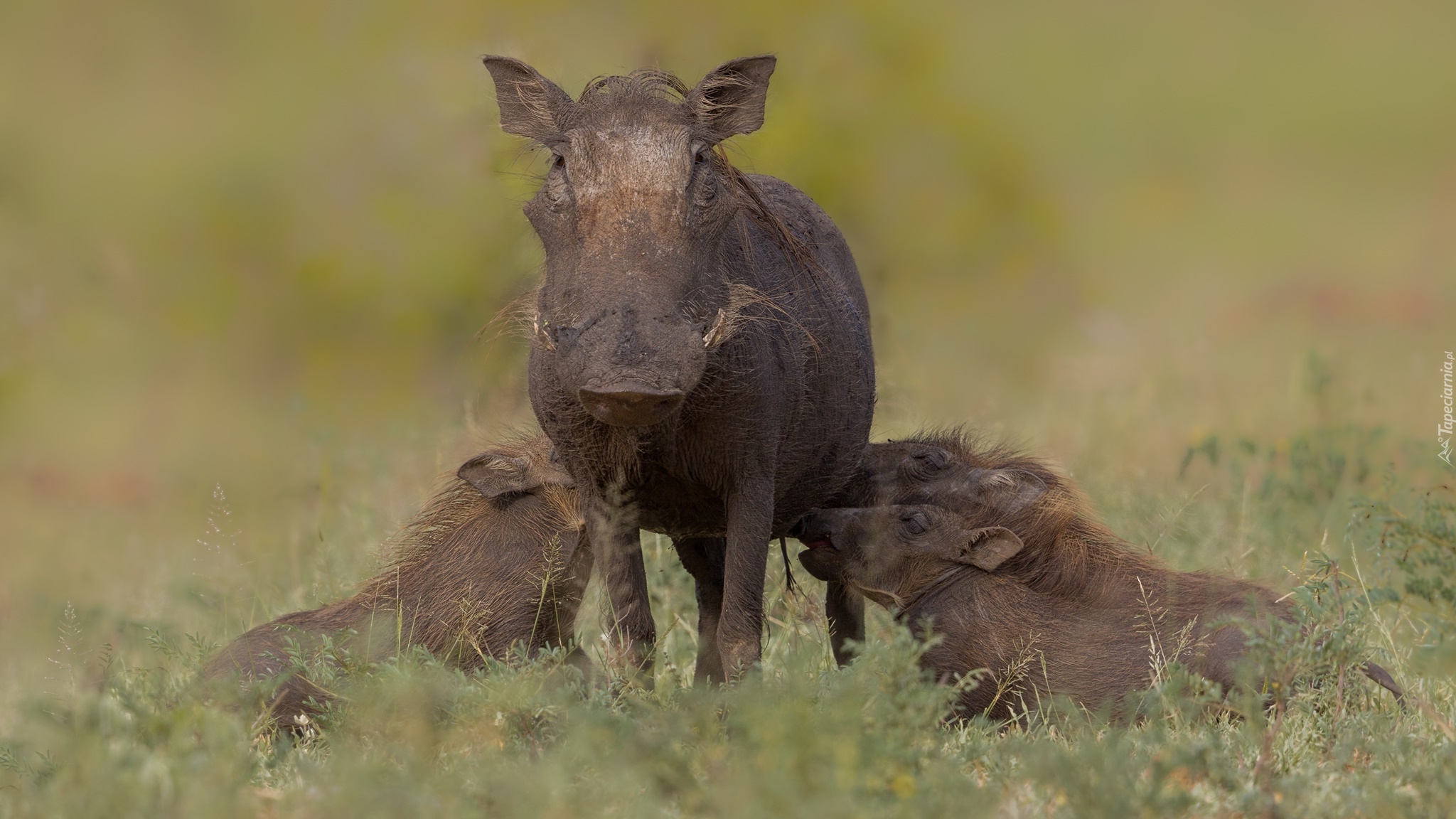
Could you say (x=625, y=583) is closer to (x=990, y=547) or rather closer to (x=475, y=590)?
(x=475, y=590)

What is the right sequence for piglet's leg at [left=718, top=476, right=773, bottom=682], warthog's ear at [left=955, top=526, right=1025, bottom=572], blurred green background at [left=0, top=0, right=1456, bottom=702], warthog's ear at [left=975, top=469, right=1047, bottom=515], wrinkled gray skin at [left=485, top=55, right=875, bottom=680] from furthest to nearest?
blurred green background at [left=0, top=0, right=1456, bottom=702] < warthog's ear at [left=975, top=469, right=1047, bottom=515] < warthog's ear at [left=955, top=526, right=1025, bottom=572] < piglet's leg at [left=718, top=476, right=773, bottom=682] < wrinkled gray skin at [left=485, top=55, right=875, bottom=680]

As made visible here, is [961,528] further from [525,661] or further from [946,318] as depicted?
[946,318]

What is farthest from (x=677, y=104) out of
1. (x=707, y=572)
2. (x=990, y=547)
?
(x=990, y=547)

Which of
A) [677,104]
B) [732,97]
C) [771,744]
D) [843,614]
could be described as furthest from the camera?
[843,614]

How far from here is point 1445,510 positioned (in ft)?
17.7

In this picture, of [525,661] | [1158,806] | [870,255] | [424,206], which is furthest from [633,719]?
[870,255]

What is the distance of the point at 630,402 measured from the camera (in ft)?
14.2

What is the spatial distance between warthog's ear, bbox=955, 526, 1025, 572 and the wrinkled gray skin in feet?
1.75

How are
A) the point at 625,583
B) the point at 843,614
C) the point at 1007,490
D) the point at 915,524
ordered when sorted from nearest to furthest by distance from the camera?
the point at 625,583 → the point at 915,524 → the point at 1007,490 → the point at 843,614

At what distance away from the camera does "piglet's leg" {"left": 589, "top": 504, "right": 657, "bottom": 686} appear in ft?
17.4

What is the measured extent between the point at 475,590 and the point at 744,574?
1.22 metres

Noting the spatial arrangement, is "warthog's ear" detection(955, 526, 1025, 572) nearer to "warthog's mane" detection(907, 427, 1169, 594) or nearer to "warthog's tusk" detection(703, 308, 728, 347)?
"warthog's mane" detection(907, 427, 1169, 594)

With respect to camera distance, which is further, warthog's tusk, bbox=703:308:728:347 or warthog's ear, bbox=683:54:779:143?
warthog's ear, bbox=683:54:779:143

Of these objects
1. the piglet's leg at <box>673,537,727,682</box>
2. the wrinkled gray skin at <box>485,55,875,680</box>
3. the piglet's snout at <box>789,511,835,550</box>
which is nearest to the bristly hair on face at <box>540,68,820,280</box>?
the wrinkled gray skin at <box>485,55,875,680</box>
